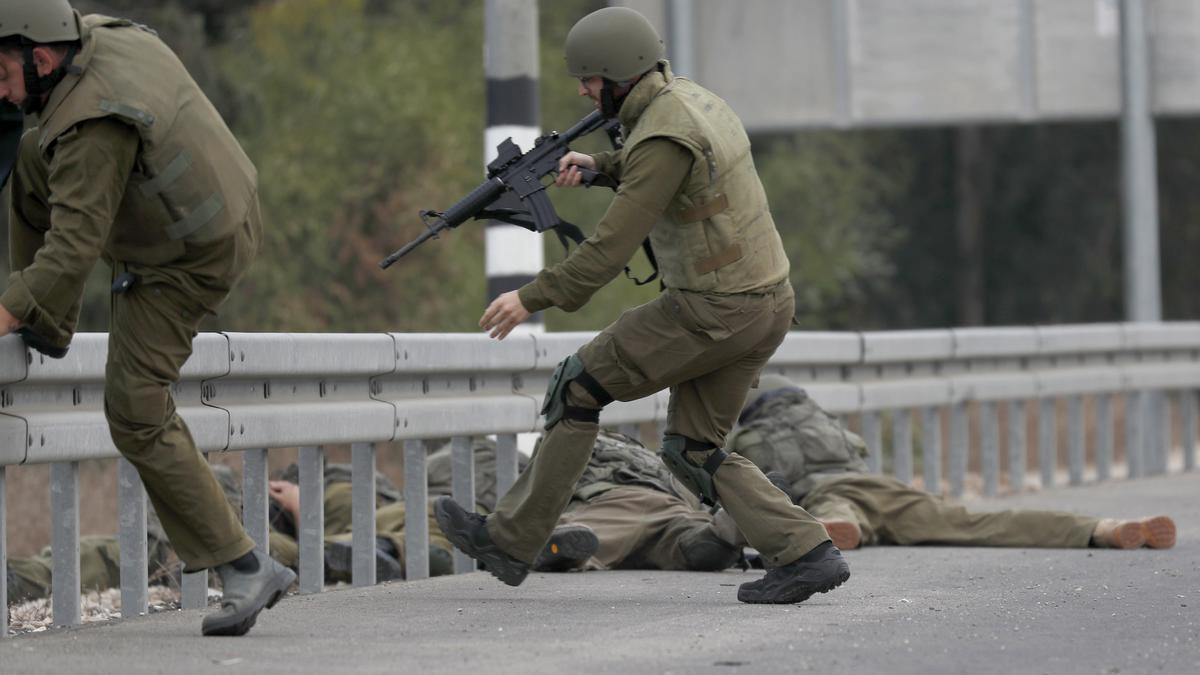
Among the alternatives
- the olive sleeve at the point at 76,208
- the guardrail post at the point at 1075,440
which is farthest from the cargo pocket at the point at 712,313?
the guardrail post at the point at 1075,440

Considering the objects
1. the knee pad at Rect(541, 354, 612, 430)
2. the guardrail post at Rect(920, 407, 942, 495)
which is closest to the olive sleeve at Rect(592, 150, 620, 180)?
the knee pad at Rect(541, 354, 612, 430)

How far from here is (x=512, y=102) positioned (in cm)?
1216

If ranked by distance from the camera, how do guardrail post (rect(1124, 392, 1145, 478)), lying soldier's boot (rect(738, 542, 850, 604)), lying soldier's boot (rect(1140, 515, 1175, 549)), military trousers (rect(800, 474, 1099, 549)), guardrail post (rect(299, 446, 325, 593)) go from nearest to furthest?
lying soldier's boot (rect(738, 542, 850, 604))
guardrail post (rect(299, 446, 325, 593))
lying soldier's boot (rect(1140, 515, 1175, 549))
military trousers (rect(800, 474, 1099, 549))
guardrail post (rect(1124, 392, 1145, 478))

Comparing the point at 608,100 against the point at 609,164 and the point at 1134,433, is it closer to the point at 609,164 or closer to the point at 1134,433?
the point at 609,164

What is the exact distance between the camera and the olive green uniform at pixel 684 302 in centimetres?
731

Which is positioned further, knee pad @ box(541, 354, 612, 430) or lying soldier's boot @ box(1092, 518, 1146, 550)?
lying soldier's boot @ box(1092, 518, 1146, 550)

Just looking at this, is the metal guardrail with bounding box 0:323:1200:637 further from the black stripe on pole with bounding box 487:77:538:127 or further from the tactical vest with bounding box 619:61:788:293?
the black stripe on pole with bounding box 487:77:538:127

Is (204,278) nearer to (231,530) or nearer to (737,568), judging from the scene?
(231,530)

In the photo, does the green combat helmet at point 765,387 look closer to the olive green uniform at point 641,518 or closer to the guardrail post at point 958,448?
the olive green uniform at point 641,518

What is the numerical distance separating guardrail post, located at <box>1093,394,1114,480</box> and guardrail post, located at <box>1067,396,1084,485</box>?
131mm

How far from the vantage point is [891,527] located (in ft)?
33.6

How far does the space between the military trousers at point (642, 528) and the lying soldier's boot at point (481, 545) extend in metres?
1.30

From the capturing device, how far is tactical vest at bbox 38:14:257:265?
20.8ft

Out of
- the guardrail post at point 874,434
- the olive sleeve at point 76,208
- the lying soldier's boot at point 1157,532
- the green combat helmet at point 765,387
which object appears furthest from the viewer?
the guardrail post at point 874,434
